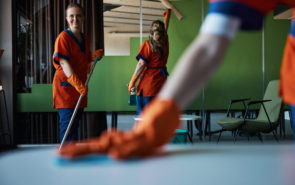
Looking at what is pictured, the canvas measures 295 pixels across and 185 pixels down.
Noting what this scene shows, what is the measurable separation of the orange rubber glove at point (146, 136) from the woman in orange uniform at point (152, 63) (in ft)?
10.1

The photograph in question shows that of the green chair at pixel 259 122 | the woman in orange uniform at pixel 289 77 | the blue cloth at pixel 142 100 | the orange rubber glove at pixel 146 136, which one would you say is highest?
the woman in orange uniform at pixel 289 77

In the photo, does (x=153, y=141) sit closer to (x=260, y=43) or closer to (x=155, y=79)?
(x=155, y=79)

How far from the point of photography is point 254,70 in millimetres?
5234

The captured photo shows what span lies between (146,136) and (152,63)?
3.21 metres

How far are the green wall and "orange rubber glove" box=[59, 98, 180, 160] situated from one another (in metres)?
4.64

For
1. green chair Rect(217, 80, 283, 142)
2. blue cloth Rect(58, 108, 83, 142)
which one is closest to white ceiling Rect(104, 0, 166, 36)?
green chair Rect(217, 80, 283, 142)

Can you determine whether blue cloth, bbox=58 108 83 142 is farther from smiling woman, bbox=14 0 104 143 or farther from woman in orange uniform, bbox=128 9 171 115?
smiling woman, bbox=14 0 104 143

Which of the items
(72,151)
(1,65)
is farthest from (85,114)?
(72,151)

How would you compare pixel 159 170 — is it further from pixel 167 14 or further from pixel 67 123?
pixel 167 14

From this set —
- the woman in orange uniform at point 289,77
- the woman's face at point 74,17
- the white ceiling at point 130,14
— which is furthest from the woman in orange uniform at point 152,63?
the woman in orange uniform at point 289,77

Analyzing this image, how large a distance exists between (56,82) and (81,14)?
643 mm

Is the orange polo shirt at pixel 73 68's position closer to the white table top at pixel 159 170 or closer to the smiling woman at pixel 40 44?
the smiling woman at pixel 40 44

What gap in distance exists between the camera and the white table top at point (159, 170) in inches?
14.7

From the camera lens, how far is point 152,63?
3.62 meters
